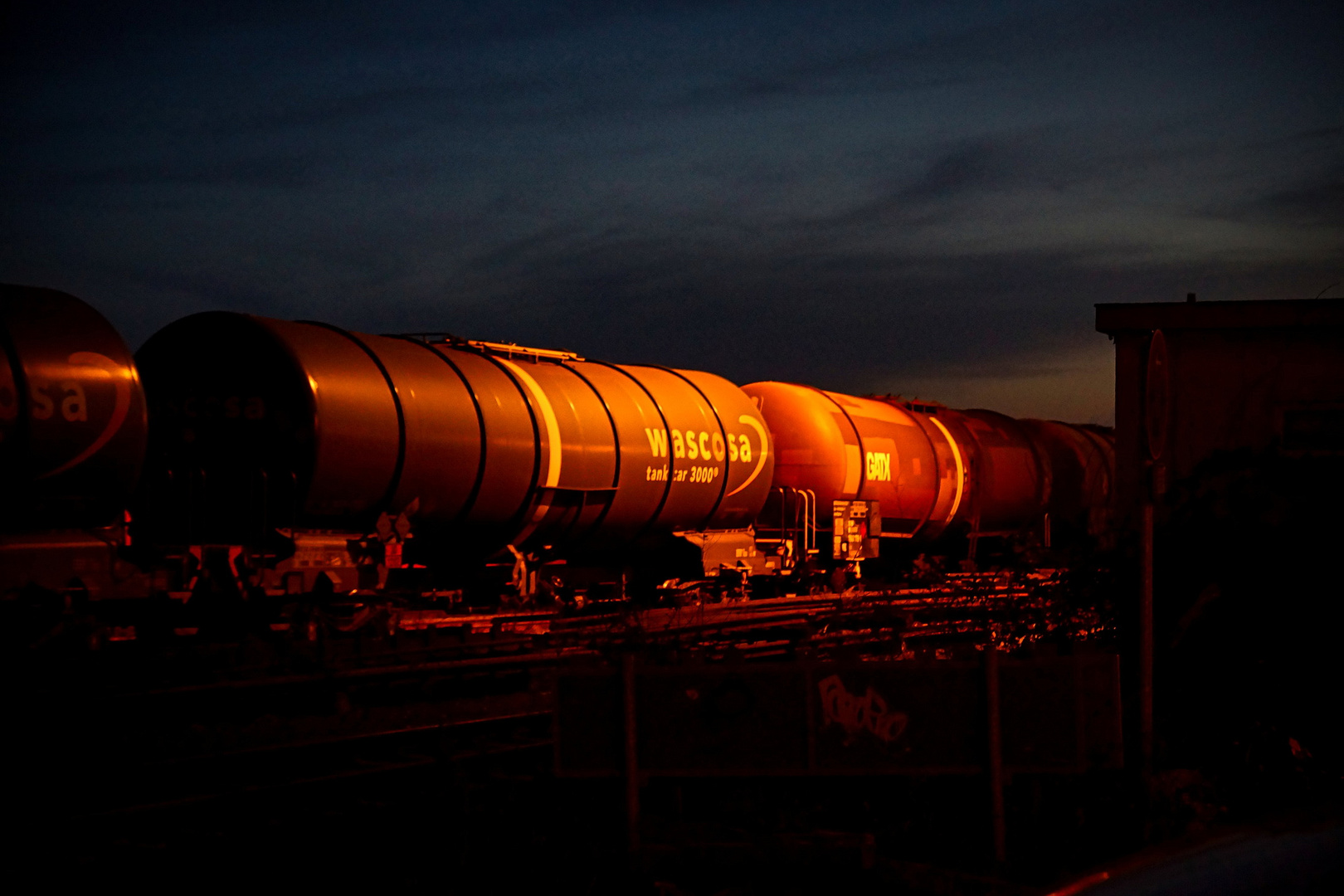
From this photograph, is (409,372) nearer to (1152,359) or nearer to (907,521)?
(1152,359)

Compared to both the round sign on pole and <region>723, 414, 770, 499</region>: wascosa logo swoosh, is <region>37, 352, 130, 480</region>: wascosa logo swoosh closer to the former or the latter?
the round sign on pole

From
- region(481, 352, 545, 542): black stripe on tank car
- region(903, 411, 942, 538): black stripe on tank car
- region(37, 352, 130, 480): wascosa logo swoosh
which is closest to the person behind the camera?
region(37, 352, 130, 480): wascosa logo swoosh

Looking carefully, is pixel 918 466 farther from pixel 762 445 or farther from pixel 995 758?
pixel 995 758

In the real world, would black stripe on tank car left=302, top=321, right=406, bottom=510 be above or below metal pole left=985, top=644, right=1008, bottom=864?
above

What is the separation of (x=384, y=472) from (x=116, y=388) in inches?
125

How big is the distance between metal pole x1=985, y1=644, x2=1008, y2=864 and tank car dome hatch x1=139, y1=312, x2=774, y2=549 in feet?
30.0

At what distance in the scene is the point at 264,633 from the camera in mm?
12930

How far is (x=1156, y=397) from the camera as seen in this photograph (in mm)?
6773

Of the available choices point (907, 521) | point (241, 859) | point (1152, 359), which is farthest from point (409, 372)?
point (907, 521)

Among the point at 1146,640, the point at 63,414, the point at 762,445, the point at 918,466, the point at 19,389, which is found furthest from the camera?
the point at 918,466

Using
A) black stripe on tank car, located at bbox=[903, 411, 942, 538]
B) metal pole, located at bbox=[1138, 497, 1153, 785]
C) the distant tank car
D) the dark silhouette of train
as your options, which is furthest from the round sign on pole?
black stripe on tank car, located at bbox=[903, 411, 942, 538]

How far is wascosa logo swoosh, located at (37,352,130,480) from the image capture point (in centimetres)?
1146

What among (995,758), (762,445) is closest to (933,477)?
(762,445)

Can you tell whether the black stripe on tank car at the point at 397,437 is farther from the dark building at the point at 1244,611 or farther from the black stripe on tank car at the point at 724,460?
the dark building at the point at 1244,611
